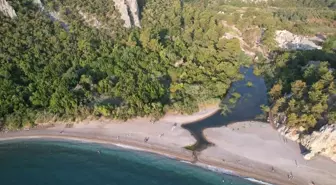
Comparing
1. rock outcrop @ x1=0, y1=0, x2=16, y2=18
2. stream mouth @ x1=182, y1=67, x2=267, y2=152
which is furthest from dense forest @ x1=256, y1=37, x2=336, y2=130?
rock outcrop @ x1=0, y1=0, x2=16, y2=18

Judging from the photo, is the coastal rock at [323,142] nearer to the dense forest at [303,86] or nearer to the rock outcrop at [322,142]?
the rock outcrop at [322,142]

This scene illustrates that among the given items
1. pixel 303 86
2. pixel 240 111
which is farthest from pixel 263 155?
pixel 303 86

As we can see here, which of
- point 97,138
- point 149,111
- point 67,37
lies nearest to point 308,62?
point 149,111

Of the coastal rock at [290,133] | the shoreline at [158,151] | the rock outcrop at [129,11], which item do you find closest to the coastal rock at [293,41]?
the coastal rock at [290,133]

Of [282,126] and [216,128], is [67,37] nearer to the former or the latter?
[216,128]

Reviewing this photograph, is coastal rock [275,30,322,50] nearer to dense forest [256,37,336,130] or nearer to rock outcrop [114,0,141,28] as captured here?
dense forest [256,37,336,130]

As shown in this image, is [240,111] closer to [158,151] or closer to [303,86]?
[303,86]
